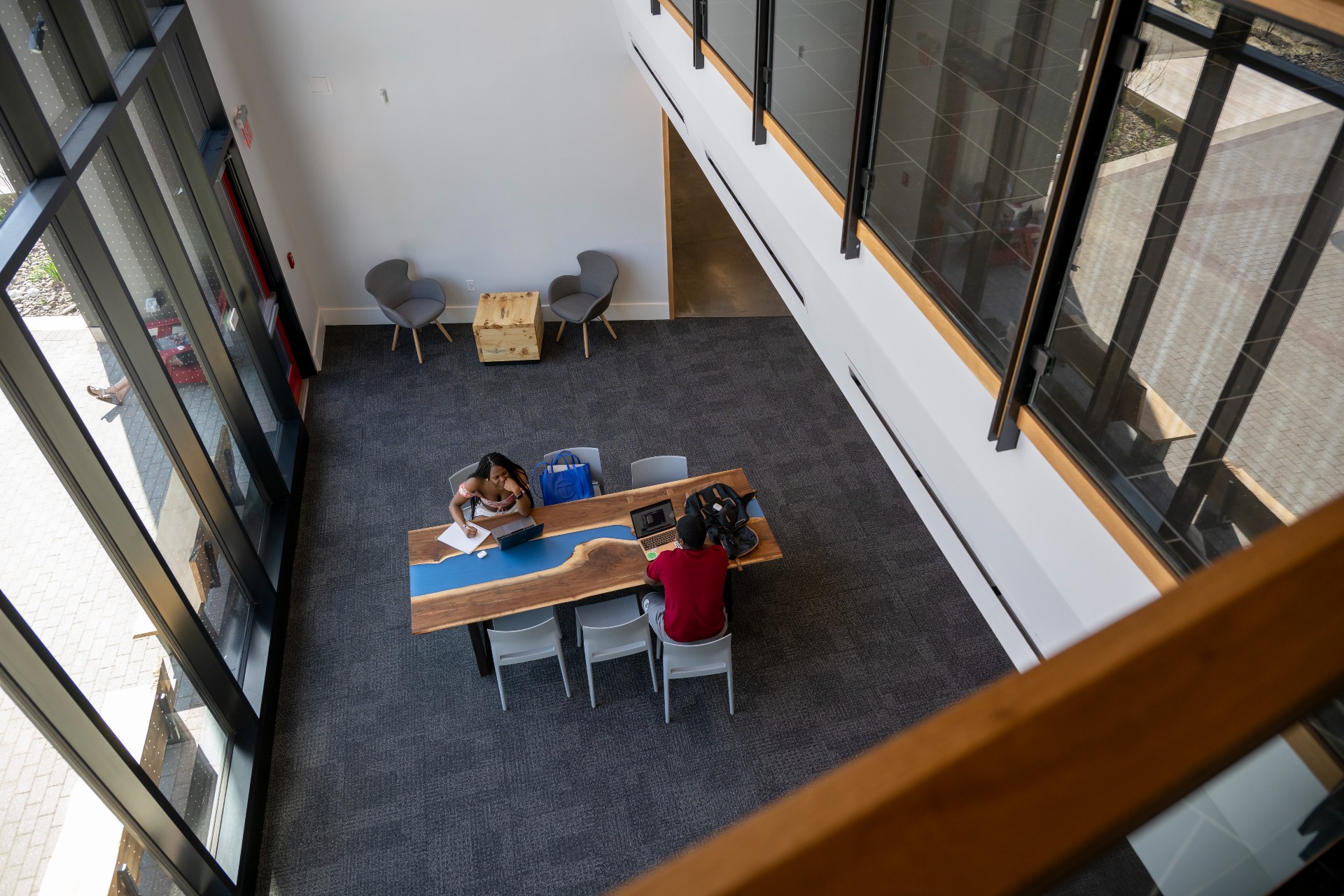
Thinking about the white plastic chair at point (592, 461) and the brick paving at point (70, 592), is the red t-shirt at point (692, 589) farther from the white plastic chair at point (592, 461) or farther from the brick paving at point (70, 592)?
the brick paving at point (70, 592)

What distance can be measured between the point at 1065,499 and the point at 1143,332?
1.94ft

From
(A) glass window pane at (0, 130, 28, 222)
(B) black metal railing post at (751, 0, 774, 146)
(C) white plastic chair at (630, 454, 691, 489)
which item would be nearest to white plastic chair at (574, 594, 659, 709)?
(C) white plastic chair at (630, 454, 691, 489)

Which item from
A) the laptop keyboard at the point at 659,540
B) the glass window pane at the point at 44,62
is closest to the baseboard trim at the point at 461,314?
the laptop keyboard at the point at 659,540

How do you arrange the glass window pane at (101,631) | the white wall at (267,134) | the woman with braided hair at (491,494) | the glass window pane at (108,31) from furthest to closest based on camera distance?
the white wall at (267,134) → the woman with braided hair at (491,494) → the glass window pane at (108,31) → the glass window pane at (101,631)

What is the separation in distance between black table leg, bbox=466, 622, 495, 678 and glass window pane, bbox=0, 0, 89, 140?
145 inches

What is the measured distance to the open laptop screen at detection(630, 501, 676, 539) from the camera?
614 centimetres

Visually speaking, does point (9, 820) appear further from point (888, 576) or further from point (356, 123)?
point (356, 123)

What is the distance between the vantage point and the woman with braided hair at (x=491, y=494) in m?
6.11

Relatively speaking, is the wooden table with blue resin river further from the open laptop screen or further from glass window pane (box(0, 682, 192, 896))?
glass window pane (box(0, 682, 192, 896))

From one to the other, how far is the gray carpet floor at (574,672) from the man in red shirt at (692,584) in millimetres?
774

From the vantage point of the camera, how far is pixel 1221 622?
1.45ft

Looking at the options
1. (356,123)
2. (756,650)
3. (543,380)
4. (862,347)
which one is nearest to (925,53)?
(862,347)

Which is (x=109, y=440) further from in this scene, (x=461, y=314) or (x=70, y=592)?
(x=461, y=314)

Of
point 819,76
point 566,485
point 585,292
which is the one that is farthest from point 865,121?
point 585,292
